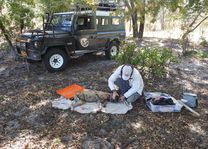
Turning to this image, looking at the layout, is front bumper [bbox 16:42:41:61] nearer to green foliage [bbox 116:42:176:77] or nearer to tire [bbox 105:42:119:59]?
green foliage [bbox 116:42:176:77]

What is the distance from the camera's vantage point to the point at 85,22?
8.16 m

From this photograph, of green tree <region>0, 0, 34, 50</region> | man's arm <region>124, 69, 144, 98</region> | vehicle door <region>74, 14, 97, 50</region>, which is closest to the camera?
man's arm <region>124, 69, 144, 98</region>

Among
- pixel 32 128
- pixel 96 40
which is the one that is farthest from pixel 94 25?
pixel 32 128

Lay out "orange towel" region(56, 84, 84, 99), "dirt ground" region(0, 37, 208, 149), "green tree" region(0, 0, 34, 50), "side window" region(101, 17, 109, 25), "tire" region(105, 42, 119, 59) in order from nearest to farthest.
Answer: "dirt ground" region(0, 37, 208, 149)
"orange towel" region(56, 84, 84, 99)
"green tree" region(0, 0, 34, 50)
"side window" region(101, 17, 109, 25)
"tire" region(105, 42, 119, 59)

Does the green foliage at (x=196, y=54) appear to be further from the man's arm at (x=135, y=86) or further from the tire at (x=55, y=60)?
the man's arm at (x=135, y=86)

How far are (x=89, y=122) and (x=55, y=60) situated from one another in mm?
3362

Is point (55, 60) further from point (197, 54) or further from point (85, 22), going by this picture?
point (197, 54)

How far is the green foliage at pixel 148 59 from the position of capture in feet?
21.9

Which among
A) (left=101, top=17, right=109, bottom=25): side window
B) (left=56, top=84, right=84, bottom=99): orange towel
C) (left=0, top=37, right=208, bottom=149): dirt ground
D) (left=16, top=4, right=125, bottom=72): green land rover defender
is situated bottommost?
(left=0, top=37, right=208, bottom=149): dirt ground

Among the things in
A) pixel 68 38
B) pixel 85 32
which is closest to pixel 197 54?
pixel 85 32

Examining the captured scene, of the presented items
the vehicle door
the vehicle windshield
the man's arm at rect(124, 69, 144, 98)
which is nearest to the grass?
the vehicle door

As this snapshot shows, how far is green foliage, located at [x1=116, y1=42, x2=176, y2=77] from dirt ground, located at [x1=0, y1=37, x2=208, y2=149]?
0.30 meters

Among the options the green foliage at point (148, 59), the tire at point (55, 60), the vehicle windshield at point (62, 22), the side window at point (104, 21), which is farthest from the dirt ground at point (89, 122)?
the side window at point (104, 21)

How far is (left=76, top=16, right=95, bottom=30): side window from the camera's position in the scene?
26.1 feet
